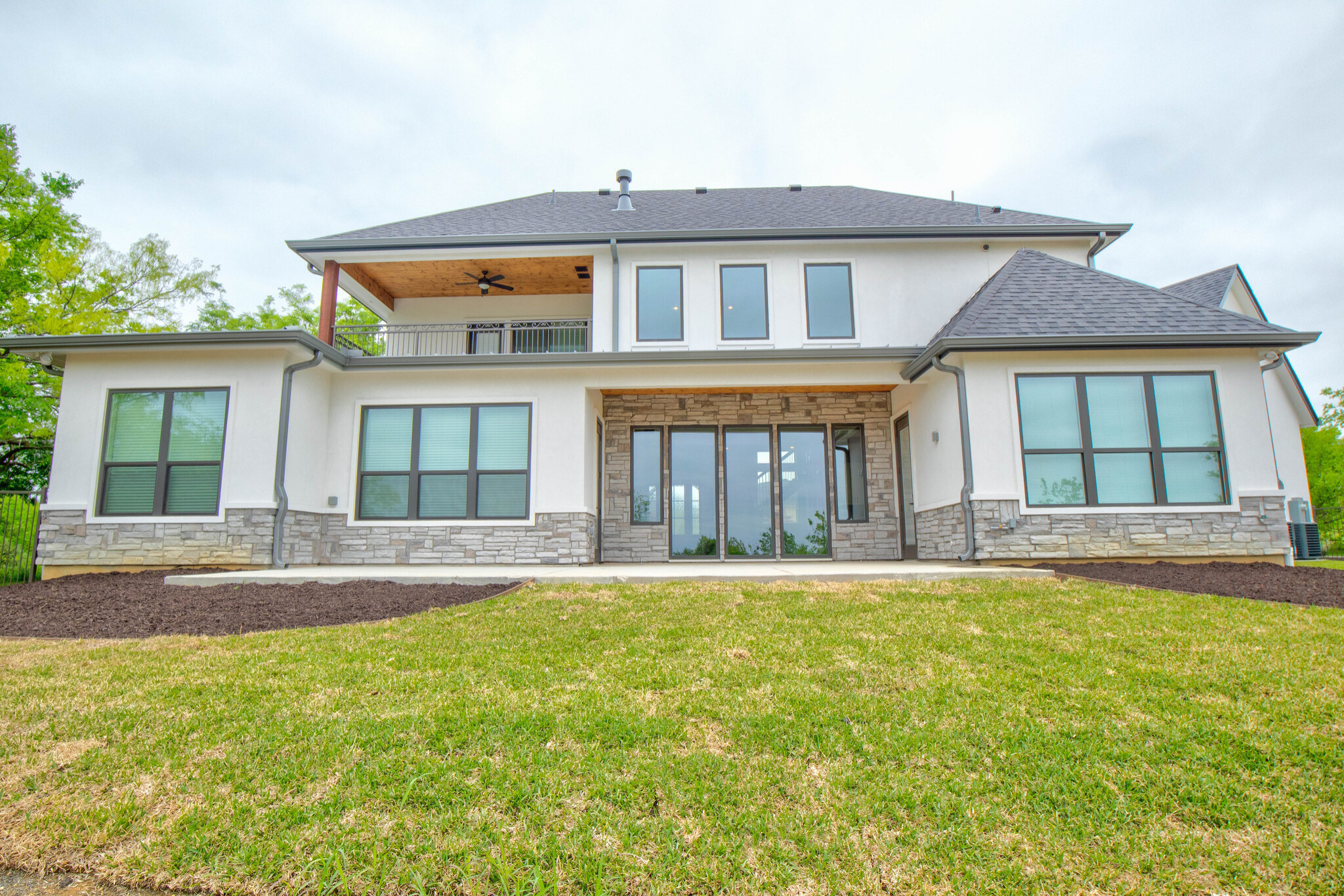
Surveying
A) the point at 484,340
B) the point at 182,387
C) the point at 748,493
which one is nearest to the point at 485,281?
the point at 484,340

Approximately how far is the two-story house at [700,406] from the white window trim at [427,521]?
4 centimetres

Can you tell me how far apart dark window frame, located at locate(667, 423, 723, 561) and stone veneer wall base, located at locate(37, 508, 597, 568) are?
4.64 ft

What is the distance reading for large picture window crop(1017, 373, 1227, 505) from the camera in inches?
329

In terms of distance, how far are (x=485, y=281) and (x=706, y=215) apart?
4057 millimetres

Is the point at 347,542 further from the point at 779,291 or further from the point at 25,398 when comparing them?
the point at 25,398

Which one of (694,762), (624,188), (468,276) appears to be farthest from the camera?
(624,188)

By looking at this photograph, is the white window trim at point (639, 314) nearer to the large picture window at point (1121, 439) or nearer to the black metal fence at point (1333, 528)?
the large picture window at point (1121, 439)

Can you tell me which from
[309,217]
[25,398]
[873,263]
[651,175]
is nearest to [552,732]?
[873,263]

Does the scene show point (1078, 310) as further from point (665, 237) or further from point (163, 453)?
point (163, 453)

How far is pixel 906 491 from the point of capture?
1065 cm

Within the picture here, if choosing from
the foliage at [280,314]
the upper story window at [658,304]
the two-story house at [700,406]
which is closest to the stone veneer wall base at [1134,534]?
the two-story house at [700,406]

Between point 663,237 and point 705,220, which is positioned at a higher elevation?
point 705,220

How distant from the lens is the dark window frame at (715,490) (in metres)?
10.9

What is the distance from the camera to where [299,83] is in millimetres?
15789
